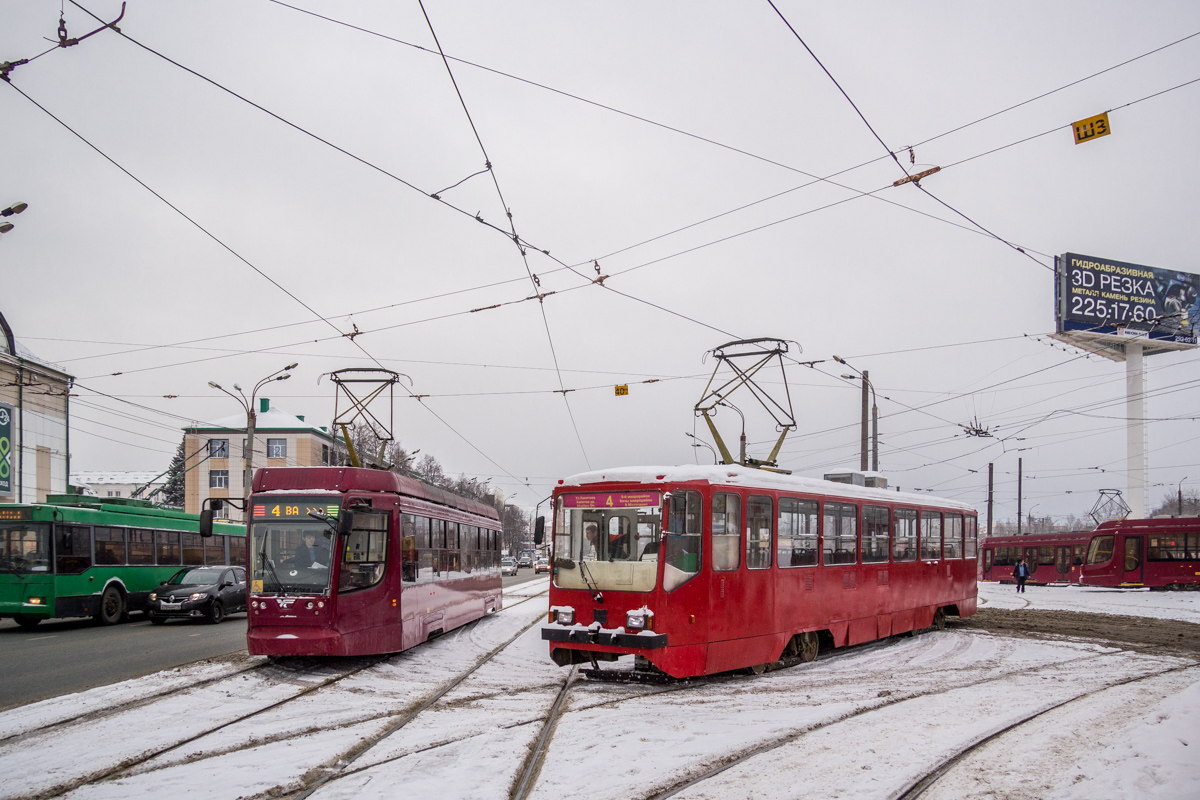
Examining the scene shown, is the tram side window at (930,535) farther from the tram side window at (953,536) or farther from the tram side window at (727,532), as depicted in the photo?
the tram side window at (727,532)

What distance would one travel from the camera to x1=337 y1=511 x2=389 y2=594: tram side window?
39.4 feet

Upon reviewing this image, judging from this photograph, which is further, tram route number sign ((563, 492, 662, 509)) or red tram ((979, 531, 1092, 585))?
red tram ((979, 531, 1092, 585))

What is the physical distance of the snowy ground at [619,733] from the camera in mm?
6258

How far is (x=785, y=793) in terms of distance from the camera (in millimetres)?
6043

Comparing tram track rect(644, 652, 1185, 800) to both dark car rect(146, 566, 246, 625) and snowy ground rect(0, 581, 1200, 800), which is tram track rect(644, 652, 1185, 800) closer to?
snowy ground rect(0, 581, 1200, 800)

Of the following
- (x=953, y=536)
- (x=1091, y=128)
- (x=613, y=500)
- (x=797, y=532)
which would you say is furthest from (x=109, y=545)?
(x=1091, y=128)

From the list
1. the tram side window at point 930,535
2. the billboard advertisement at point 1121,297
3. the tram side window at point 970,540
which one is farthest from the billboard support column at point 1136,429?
the tram side window at point 930,535

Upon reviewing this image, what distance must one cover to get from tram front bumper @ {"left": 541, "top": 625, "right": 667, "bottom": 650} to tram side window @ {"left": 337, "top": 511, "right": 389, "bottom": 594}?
285cm

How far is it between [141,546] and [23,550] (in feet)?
11.0

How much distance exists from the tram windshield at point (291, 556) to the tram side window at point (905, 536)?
9.67 m

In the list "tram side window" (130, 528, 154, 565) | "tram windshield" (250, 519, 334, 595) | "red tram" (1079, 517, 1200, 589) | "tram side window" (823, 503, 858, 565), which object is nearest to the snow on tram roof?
"tram side window" (823, 503, 858, 565)

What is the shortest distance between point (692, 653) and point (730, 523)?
5.61ft

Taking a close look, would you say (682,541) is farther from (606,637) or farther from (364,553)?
(364,553)

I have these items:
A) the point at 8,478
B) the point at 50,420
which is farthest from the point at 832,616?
the point at 50,420
